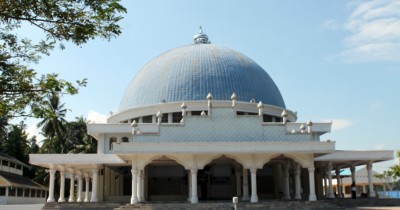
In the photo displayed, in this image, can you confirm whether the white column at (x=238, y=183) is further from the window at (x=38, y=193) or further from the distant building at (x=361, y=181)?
the window at (x=38, y=193)

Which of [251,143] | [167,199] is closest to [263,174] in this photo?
[167,199]

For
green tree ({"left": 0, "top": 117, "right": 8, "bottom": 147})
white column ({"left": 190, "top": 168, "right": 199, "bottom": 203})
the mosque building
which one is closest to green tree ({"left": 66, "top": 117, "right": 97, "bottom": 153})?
green tree ({"left": 0, "top": 117, "right": 8, "bottom": 147})

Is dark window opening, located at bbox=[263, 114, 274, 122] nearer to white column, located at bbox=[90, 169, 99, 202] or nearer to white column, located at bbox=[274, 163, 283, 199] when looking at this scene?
white column, located at bbox=[274, 163, 283, 199]

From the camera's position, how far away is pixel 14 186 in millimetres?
41562

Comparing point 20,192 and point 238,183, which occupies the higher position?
point 238,183

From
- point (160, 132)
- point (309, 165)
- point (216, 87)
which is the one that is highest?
point (216, 87)

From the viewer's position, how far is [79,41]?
9.05 meters

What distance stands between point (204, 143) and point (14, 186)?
84.9 ft

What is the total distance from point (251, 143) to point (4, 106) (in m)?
16.2

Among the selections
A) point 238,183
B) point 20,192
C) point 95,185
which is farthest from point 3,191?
point 238,183

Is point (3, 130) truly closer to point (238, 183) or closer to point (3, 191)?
point (3, 191)

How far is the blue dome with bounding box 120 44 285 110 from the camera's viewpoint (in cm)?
3234

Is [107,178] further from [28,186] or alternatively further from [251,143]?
[28,186]

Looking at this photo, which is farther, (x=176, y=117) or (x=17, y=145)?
(x=17, y=145)
